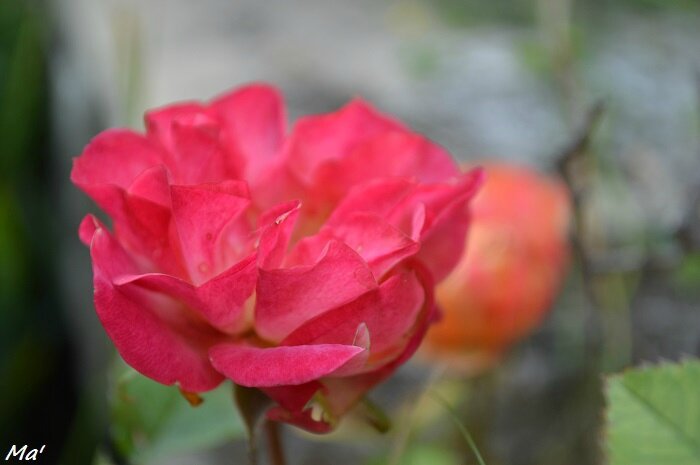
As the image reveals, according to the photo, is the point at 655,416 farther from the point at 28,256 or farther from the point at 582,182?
the point at 28,256

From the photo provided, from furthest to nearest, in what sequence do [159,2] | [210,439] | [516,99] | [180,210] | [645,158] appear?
[159,2], [516,99], [645,158], [210,439], [180,210]

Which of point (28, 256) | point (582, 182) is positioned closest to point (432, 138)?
point (28, 256)

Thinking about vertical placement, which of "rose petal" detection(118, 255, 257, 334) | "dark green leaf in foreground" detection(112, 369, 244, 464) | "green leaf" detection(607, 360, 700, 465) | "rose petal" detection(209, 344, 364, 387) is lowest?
"dark green leaf in foreground" detection(112, 369, 244, 464)

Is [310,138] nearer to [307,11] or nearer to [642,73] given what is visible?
[642,73]

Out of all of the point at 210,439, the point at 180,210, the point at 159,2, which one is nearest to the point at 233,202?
the point at 180,210

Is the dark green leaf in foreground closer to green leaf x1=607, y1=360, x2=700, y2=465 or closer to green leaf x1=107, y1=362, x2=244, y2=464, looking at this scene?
green leaf x1=107, y1=362, x2=244, y2=464

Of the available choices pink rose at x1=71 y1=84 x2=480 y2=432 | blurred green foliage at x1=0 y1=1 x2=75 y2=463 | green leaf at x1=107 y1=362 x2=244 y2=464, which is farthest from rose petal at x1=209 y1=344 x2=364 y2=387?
blurred green foliage at x1=0 y1=1 x2=75 y2=463
